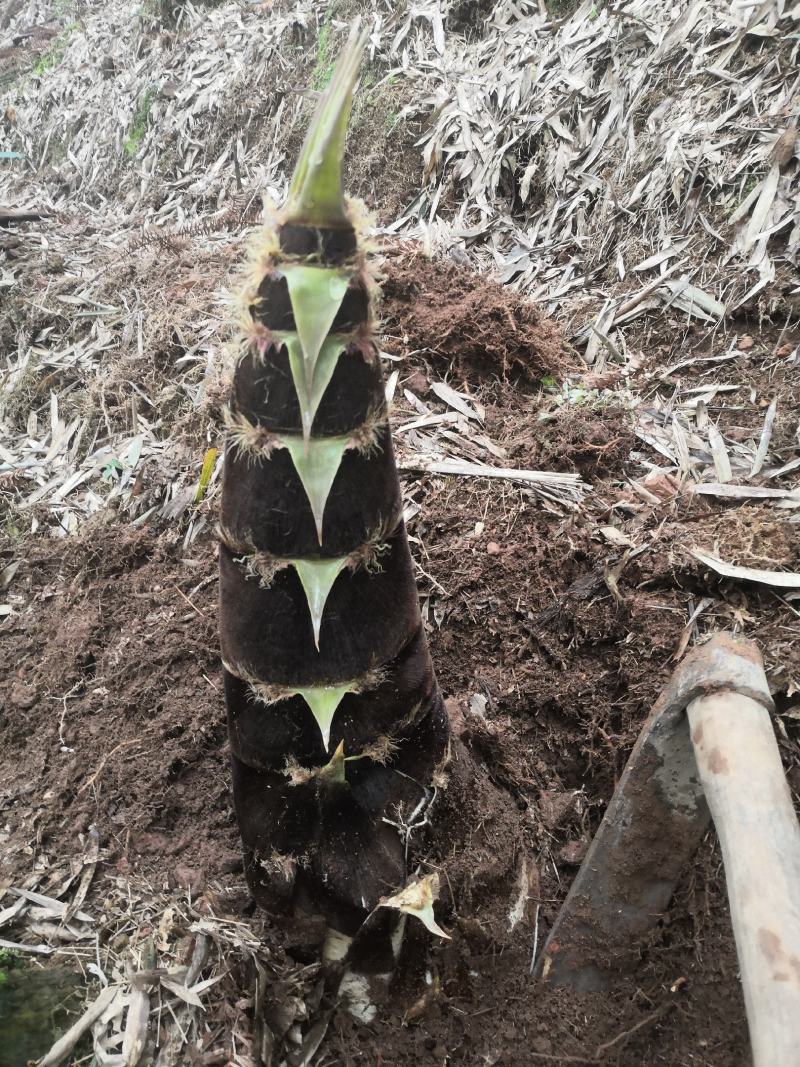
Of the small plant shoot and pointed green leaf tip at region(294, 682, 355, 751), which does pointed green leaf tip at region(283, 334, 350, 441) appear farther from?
pointed green leaf tip at region(294, 682, 355, 751)

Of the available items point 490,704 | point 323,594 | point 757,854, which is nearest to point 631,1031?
point 490,704

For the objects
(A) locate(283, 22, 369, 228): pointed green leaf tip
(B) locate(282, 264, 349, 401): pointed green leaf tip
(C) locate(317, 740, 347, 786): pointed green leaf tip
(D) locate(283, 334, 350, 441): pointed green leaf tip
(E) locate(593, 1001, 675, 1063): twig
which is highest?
(A) locate(283, 22, 369, 228): pointed green leaf tip

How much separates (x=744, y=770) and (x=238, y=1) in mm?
7301

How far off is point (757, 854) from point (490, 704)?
0.96 meters

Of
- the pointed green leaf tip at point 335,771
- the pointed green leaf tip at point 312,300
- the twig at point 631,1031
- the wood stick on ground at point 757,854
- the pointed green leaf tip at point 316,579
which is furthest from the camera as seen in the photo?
the twig at point 631,1031

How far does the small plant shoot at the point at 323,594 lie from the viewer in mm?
903

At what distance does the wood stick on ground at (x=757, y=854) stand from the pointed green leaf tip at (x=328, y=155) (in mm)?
874

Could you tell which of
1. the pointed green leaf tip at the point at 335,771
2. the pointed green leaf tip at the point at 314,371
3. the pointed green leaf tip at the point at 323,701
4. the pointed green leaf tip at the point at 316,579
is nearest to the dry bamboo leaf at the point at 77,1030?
the pointed green leaf tip at the point at 335,771

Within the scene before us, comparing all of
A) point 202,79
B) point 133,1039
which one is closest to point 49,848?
point 133,1039

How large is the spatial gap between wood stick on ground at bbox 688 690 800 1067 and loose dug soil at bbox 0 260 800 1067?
0.59 meters

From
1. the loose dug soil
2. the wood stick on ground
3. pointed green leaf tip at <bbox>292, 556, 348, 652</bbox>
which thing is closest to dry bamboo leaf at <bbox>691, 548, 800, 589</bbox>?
the loose dug soil

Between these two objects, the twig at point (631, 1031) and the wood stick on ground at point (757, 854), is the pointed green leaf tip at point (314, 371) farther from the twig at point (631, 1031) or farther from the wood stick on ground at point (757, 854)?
the twig at point (631, 1031)

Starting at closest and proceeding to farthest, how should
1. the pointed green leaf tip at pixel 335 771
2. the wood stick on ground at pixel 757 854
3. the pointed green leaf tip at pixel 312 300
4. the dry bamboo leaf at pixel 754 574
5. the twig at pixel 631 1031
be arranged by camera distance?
the wood stick on ground at pixel 757 854 → the pointed green leaf tip at pixel 312 300 → the pointed green leaf tip at pixel 335 771 → the twig at pixel 631 1031 → the dry bamboo leaf at pixel 754 574

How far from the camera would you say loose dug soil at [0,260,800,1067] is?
1.48m
